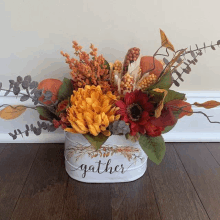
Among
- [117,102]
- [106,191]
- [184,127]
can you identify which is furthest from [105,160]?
[184,127]

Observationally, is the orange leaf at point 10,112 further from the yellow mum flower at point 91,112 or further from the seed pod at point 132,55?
the seed pod at point 132,55

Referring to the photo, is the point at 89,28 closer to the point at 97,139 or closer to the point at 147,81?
the point at 147,81

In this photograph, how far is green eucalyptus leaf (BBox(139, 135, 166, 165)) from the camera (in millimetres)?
626

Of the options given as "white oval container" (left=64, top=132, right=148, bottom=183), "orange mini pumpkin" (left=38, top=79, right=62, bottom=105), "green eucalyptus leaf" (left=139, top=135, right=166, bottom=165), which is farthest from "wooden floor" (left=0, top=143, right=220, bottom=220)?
"orange mini pumpkin" (left=38, top=79, right=62, bottom=105)

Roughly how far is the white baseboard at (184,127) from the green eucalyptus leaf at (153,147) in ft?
1.26

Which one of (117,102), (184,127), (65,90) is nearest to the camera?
(117,102)

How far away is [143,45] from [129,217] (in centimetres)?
58

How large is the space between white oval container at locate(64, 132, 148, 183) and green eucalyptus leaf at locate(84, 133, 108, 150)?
6 cm

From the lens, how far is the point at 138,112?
0.63 m

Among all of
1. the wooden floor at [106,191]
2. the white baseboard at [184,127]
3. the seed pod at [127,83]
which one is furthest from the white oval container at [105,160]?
the white baseboard at [184,127]

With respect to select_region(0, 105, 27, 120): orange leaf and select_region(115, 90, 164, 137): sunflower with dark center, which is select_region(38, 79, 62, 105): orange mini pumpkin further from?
select_region(115, 90, 164, 137): sunflower with dark center

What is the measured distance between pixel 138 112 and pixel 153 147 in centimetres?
10

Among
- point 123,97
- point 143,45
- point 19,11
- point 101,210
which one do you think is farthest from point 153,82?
point 19,11

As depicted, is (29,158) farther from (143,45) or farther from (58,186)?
(143,45)
